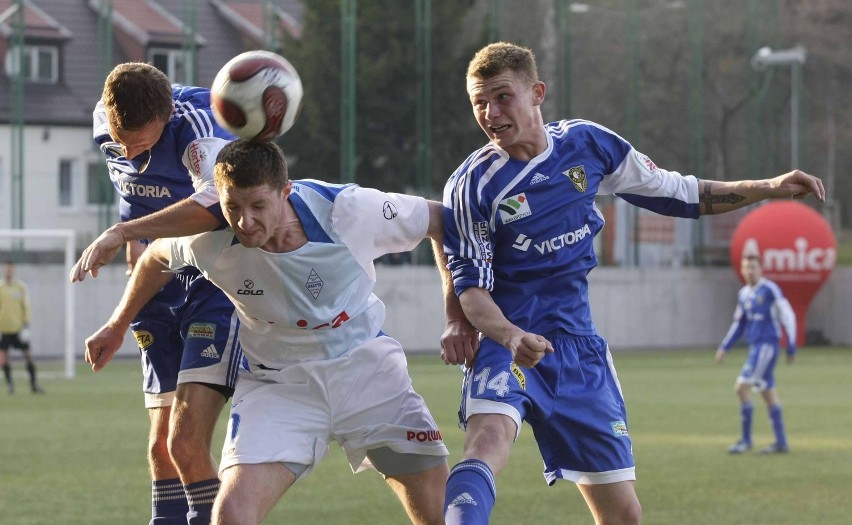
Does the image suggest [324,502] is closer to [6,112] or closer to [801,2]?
[6,112]

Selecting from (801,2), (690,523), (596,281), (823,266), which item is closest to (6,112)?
(596,281)

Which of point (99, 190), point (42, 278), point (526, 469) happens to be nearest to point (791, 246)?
point (99, 190)

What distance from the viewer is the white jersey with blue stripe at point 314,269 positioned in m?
5.42

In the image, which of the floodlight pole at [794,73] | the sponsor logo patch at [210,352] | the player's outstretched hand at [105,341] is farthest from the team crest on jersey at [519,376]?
→ the floodlight pole at [794,73]

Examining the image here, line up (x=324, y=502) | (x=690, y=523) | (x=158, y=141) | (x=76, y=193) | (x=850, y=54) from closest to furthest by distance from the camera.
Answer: (x=158, y=141) → (x=690, y=523) → (x=324, y=502) → (x=76, y=193) → (x=850, y=54)

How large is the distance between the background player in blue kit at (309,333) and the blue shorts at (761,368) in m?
8.26

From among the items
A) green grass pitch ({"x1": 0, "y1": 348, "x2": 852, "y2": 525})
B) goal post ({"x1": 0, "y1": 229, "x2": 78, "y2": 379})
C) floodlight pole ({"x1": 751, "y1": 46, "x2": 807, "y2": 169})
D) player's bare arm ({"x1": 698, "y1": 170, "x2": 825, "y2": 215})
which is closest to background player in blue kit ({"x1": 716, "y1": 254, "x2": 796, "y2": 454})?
green grass pitch ({"x1": 0, "y1": 348, "x2": 852, "y2": 525})

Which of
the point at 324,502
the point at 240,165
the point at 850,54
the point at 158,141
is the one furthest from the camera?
the point at 850,54

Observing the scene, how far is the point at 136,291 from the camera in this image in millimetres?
5797

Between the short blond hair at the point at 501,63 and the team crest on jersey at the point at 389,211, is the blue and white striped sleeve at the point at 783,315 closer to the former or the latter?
the short blond hair at the point at 501,63

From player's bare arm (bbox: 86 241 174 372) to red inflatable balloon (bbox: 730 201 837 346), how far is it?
27.9 m

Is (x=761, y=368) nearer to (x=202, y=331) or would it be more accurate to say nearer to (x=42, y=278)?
(x=202, y=331)

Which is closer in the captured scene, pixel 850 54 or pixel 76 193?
pixel 76 193

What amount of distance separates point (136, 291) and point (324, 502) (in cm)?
420
